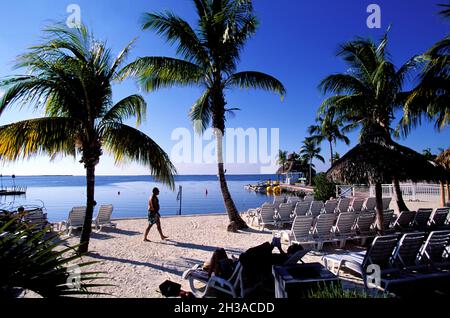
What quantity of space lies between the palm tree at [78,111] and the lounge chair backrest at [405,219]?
282 inches

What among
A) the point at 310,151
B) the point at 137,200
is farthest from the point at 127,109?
the point at 310,151

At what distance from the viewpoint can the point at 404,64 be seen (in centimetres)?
1058

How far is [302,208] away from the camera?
1117cm

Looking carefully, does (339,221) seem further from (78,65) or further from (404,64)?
(78,65)

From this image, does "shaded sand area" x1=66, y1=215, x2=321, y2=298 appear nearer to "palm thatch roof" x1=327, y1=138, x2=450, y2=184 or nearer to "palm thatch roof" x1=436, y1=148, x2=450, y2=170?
"palm thatch roof" x1=327, y1=138, x2=450, y2=184

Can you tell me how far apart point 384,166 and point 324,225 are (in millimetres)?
2223

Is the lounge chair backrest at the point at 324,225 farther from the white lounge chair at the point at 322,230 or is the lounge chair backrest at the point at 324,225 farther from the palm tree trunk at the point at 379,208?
the palm tree trunk at the point at 379,208

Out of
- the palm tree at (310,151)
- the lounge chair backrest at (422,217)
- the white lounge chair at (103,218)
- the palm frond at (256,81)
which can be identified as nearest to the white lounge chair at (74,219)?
the white lounge chair at (103,218)

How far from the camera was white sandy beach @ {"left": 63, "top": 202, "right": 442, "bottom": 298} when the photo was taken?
5.41m

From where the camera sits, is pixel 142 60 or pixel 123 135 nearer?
pixel 123 135

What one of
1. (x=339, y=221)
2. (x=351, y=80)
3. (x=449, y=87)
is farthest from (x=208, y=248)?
(x=449, y=87)

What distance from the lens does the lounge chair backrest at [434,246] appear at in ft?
17.2

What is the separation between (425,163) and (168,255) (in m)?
6.73

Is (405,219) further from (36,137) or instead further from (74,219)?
(74,219)
